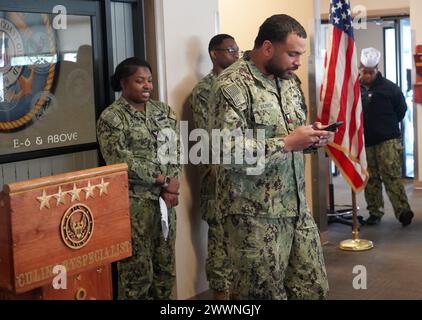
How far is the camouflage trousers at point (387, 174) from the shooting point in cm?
615

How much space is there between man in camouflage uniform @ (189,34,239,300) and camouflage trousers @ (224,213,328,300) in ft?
3.74

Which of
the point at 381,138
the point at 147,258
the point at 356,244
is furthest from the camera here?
the point at 381,138

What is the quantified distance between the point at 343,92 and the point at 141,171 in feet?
7.61

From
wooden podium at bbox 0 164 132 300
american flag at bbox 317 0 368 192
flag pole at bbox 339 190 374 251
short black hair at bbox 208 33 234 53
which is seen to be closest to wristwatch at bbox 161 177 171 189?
short black hair at bbox 208 33 234 53

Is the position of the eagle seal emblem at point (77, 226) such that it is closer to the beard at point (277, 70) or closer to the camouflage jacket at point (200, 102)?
the beard at point (277, 70)

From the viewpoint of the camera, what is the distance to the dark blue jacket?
6.16 metres

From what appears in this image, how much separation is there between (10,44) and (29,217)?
154cm

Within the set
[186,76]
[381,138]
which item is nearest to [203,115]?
[186,76]

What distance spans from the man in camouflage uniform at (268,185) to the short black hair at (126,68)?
899 millimetres

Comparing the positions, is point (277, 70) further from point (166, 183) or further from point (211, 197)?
point (211, 197)

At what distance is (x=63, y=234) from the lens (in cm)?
203

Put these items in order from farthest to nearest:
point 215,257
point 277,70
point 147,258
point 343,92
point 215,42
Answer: point 343,92, point 215,42, point 215,257, point 147,258, point 277,70

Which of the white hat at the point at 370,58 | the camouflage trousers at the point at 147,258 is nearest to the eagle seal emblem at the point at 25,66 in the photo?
the camouflage trousers at the point at 147,258

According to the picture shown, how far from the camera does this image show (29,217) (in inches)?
76.1
